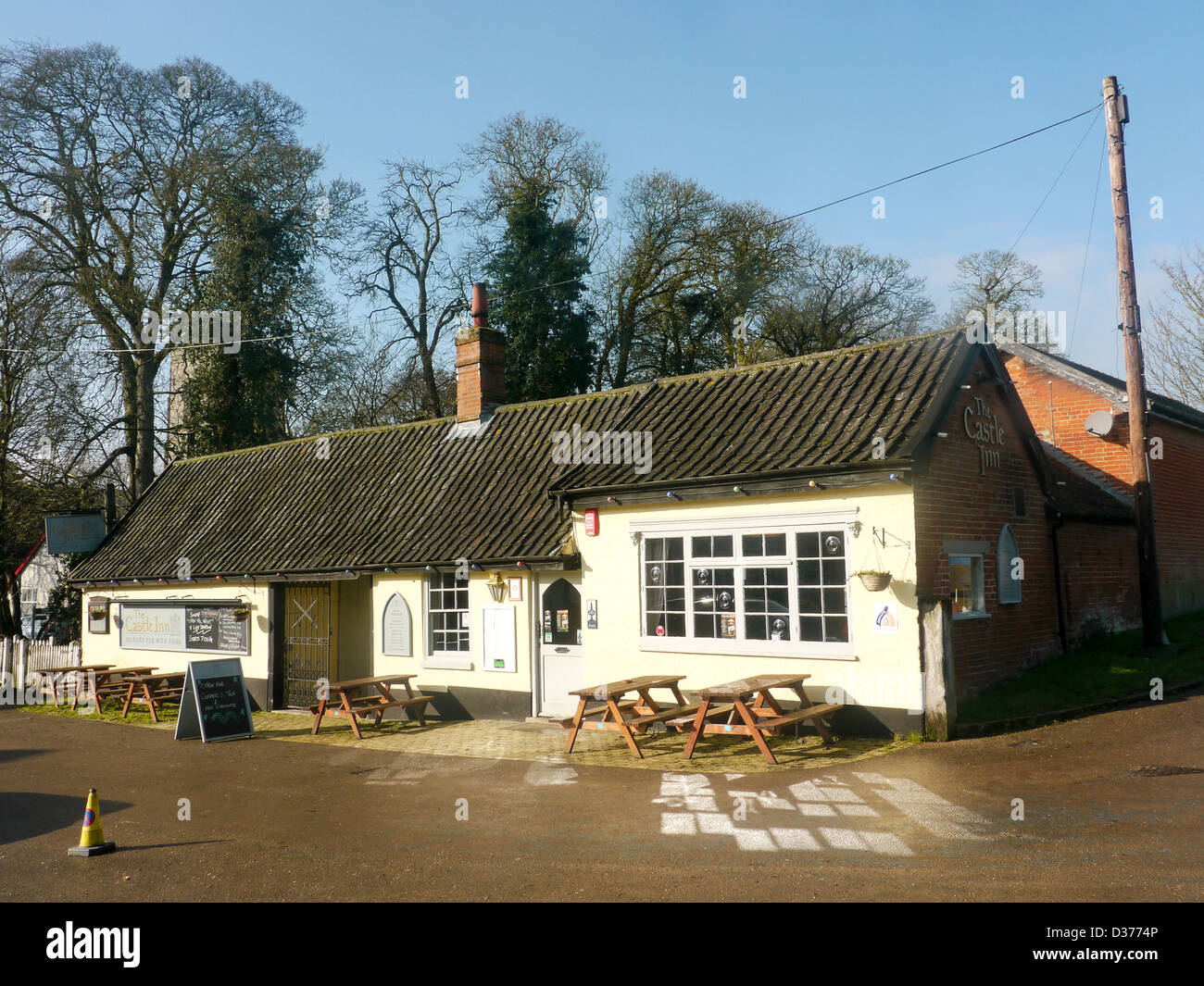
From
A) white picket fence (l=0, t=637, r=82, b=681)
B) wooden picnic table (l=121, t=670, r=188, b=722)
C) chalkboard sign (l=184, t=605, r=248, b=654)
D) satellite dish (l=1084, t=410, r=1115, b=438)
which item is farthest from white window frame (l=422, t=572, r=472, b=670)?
satellite dish (l=1084, t=410, r=1115, b=438)

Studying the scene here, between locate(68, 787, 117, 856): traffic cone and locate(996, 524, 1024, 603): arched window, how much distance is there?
11.1 meters

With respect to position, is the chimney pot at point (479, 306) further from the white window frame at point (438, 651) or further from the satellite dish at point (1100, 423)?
the satellite dish at point (1100, 423)

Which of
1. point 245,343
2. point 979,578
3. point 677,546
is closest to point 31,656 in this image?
point 245,343

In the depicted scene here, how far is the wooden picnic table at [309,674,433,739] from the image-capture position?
563 inches

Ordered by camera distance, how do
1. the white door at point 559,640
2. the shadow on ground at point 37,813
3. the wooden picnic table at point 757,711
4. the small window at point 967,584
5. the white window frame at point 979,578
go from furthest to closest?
1. the white door at point 559,640
2. the white window frame at point 979,578
3. the small window at point 967,584
4. the wooden picnic table at point 757,711
5. the shadow on ground at point 37,813

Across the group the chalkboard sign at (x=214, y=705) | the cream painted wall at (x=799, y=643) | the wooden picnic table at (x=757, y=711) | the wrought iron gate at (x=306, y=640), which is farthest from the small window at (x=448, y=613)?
the wooden picnic table at (x=757, y=711)

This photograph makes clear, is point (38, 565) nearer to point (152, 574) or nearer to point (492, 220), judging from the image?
point (152, 574)

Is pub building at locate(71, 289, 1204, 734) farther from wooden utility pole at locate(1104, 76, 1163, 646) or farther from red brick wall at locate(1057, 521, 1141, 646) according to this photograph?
wooden utility pole at locate(1104, 76, 1163, 646)

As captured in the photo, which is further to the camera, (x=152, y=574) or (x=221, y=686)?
(x=152, y=574)

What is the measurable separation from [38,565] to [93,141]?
1235cm

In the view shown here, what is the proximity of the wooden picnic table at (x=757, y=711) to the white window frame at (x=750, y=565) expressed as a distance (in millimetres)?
415

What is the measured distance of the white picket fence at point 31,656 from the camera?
2245 cm
